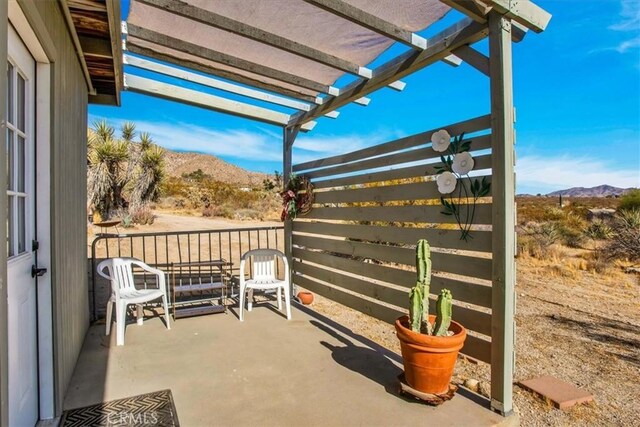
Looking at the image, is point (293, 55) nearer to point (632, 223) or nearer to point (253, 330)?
point (253, 330)

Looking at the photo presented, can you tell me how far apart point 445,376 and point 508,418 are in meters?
0.39

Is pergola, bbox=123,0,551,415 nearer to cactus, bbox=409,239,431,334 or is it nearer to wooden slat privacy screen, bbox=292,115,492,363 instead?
wooden slat privacy screen, bbox=292,115,492,363

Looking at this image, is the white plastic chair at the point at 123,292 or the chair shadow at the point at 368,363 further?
the white plastic chair at the point at 123,292

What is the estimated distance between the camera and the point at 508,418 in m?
2.13

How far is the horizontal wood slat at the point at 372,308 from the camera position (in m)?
2.44

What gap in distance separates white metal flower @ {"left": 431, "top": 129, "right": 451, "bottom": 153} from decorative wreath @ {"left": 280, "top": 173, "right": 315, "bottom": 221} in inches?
82.5

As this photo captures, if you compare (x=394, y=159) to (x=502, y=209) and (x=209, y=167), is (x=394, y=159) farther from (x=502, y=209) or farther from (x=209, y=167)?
(x=209, y=167)

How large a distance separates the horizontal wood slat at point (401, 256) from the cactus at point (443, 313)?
335mm

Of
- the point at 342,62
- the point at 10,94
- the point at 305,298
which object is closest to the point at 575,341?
the point at 305,298

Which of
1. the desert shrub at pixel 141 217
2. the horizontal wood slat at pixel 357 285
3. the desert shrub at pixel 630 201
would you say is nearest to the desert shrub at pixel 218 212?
the desert shrub at pixel 141 217

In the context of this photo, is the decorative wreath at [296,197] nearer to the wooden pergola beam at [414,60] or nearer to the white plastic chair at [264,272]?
the white plastic chair at [264,272]

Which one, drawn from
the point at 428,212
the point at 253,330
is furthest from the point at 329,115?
the point at 253,330

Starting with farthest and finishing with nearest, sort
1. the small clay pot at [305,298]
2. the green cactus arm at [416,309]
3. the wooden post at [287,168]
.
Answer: the wooden post at [287,168] < the small clay pot at [305,298] < the green cactus arm at [416,309]

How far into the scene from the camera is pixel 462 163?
2566 mm
